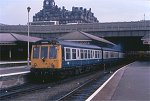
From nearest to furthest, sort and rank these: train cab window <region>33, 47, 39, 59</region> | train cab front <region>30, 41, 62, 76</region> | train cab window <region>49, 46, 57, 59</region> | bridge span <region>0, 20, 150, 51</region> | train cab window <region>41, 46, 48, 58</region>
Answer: train cab front <region>30, 41, 62, 76</region> → train cab window <region>49, 46, 57, 59</region> → train cab window <region>41, 46, 48, 58</region> → train cab window <region>33, 47, 39, 59</region> → bridge span <region>0, 20, 150, 51</region>

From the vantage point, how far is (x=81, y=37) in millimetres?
56406

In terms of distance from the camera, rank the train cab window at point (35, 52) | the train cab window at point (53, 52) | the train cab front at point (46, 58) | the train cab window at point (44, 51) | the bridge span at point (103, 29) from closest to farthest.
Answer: the train cab front at point (46, 58), the train cab window at point (53, 52), the train cab window at point (44, 51), the train cab window at point (35, 52), the bridge span at point (103, 29)

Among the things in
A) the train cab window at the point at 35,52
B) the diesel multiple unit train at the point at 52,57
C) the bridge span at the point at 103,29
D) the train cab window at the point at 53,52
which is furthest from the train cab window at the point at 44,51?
the bridge span at the point at 103,29

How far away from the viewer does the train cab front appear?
80.3ft

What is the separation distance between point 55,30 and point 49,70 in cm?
4642

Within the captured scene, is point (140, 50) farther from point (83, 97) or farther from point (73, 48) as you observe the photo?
point (83, 97)

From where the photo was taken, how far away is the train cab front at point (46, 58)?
963 inches

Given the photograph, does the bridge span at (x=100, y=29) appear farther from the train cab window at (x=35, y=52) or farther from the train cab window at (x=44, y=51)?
the train cab window at (x=44, y=51)

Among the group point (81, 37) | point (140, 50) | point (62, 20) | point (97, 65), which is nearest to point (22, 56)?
point (81, 37)

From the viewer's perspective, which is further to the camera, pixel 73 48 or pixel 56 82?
pixel 73 48

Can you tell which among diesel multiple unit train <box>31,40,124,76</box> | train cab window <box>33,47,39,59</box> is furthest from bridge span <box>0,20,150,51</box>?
train cab window <box>33,47,39,59</box>

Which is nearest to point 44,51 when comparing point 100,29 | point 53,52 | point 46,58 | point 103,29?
point 46,58

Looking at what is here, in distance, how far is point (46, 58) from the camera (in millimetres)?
24812

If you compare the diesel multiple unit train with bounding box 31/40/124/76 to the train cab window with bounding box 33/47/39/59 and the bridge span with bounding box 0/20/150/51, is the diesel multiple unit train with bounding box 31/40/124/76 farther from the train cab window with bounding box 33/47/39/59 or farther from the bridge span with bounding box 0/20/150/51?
the bridge span with bounding box 0/20/150/51
